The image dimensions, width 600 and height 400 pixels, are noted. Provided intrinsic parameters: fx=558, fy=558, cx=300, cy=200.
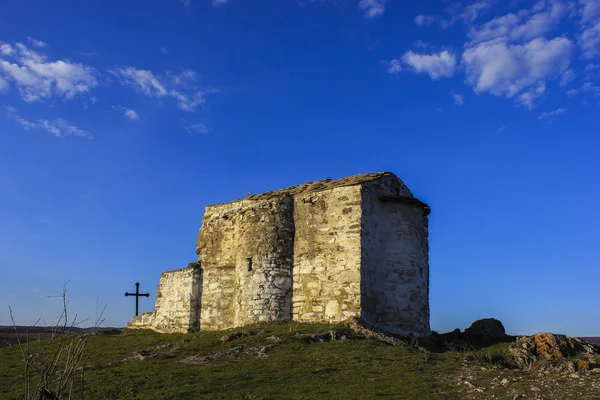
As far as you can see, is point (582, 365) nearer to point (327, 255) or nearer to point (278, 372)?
point (278, 372)

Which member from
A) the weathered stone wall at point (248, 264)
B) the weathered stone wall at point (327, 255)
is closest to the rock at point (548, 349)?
the weathered stone wall at point (327, 255)

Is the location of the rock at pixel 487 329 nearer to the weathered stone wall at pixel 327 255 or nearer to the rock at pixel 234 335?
the weathered stone wall at pixel 327 255

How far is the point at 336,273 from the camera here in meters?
17.5

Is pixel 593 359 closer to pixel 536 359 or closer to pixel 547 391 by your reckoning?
pixel 536 359

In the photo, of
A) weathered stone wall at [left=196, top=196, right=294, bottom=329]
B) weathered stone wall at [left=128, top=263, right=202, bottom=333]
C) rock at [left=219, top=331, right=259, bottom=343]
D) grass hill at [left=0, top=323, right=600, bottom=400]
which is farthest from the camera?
weathered stone wall at [left=128, top=263, right=202, bottom=333]

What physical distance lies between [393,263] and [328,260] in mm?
2157

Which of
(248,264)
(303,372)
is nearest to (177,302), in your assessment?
(248,264)

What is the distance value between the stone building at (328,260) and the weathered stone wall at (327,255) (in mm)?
32

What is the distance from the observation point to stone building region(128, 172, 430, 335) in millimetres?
17469

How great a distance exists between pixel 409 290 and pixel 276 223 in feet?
16.2

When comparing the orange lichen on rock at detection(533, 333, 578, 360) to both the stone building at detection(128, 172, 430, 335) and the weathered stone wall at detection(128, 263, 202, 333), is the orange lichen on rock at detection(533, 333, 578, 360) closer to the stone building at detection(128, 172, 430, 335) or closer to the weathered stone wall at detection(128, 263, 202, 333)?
the stone building at detection(128, 172, 430, 335)

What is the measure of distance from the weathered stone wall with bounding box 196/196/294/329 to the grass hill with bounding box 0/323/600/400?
1.54m

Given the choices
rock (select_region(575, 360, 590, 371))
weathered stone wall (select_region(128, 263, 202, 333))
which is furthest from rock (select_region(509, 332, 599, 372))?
weathered stone wall (select_region(128, 263, 202, 333))

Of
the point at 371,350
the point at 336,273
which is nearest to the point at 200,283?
the point at 336,273
